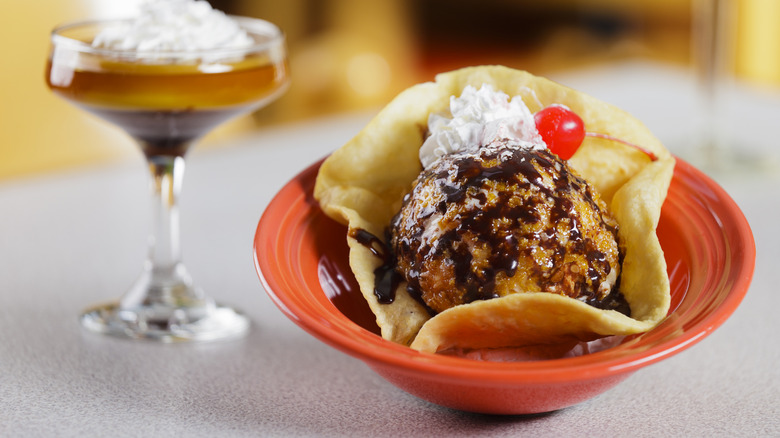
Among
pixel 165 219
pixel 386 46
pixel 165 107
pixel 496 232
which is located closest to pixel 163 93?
pixel 165 107

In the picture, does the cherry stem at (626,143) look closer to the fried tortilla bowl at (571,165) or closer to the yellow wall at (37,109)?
the fried tortilla bowl at (571,165)

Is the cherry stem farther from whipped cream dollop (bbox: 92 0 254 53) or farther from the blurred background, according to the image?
the blurred background

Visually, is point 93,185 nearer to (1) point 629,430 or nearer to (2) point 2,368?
(2) point 2,368

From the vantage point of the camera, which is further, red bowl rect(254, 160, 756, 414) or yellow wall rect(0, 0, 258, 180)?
yellow wall rect(0, 0, 258, 180)

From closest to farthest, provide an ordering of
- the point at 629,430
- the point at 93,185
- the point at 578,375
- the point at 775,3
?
1. the point at 578,375
2. the point at 629,430
3. the point at 93,185
4. the point at 775,3

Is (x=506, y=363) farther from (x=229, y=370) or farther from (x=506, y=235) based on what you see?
(x=229, y=370)

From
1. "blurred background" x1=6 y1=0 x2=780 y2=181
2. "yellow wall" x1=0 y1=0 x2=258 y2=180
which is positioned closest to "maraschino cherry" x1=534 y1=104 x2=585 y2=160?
"blurred background" x1=6 y1=0 x2=780 y2=181

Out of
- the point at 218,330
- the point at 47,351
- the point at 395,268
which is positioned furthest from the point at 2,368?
the point at 395,268
